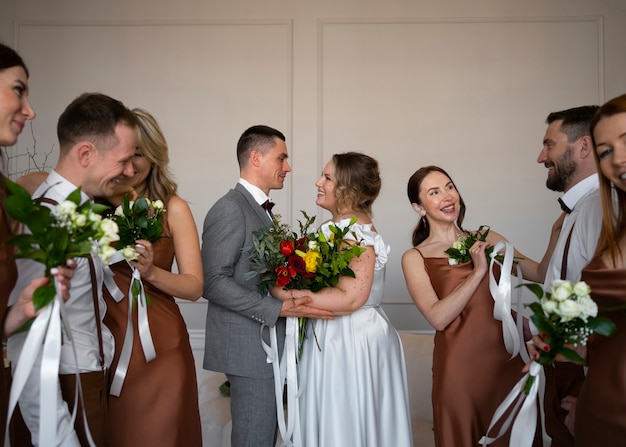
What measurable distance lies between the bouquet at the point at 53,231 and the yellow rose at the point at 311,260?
4.63 ft

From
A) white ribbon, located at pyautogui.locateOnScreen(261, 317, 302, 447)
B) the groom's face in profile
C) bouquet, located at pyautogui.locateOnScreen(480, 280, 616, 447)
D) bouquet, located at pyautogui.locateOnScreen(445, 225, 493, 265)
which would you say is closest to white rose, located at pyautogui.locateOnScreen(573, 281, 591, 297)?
bouquet, located at pyautogui.locateOnScreen(480, 280, 616, 447)

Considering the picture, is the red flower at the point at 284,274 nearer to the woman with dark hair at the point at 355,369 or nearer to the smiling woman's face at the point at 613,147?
the woman with dark hair at the point at 355,369

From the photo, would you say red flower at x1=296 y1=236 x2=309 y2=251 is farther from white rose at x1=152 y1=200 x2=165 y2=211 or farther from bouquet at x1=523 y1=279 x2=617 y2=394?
bouquet at x1=523 y1=279 x2=617 y2=394

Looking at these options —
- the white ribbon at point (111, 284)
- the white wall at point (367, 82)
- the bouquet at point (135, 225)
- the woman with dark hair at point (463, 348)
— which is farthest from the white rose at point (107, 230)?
the white wall at point (367, 82)

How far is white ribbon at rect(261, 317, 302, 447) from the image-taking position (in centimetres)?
348

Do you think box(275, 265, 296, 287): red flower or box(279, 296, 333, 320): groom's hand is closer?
box(275, 265, 296, 287): red flower

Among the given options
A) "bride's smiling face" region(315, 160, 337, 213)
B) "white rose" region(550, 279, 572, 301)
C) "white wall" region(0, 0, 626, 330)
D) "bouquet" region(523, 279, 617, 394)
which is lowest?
"bouquet" region(523, 279, 617, 394)

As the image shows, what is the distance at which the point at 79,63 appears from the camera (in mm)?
6633

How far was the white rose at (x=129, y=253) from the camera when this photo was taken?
8.50 feet

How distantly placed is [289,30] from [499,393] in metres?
4.40

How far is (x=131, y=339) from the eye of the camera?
114 inches

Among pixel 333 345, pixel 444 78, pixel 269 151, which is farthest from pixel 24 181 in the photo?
pixel 444 78

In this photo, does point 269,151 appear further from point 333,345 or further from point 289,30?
point 289,30

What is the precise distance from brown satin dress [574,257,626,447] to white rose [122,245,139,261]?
5.84 ft
